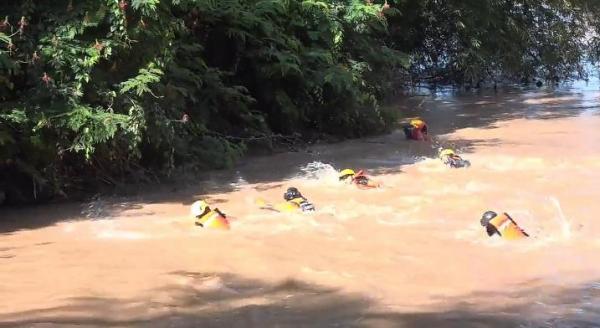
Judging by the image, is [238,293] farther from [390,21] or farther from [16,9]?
[390,21]

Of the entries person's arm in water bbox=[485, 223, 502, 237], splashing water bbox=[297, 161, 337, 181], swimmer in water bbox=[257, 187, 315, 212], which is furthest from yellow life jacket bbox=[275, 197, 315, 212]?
person's arm in water bbox=[485, 223, 502, 237]

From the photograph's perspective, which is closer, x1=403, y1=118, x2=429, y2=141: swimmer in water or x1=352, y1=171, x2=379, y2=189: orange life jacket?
x1=352, y1=171, x2=379, y2=189: orange life jacket

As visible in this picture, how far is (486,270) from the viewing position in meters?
5.88

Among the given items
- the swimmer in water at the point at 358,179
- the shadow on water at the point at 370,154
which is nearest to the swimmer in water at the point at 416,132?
the shadow on water at the point at 370,154

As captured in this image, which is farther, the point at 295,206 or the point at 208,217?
the point at 295,206

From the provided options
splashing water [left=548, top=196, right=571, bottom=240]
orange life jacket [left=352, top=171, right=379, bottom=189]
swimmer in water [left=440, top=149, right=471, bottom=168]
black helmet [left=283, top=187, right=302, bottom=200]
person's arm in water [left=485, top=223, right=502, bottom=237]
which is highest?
black helmet [left=283, top=187, right=302, bottom=200]

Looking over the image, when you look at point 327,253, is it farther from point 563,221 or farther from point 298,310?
point 563,221

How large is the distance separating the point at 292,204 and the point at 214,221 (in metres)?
0.98

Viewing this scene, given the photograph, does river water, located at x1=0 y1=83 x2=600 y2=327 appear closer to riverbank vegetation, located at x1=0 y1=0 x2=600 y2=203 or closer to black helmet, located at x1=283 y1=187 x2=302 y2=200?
black helmet, located at x1=283 y1=187 x2=302 y2=200

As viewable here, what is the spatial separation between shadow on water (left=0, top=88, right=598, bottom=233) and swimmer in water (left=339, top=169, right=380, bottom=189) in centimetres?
78

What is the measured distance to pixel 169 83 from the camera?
8.96 m

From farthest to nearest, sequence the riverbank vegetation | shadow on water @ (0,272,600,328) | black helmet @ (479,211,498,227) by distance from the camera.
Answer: the riverbank vegetation < black helmet @ (479,211,498,227) < shadow on water @ (0,272,600,328)

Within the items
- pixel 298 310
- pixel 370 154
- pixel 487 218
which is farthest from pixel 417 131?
pixel 298 310

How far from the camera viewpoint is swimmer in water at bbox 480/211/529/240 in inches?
262
